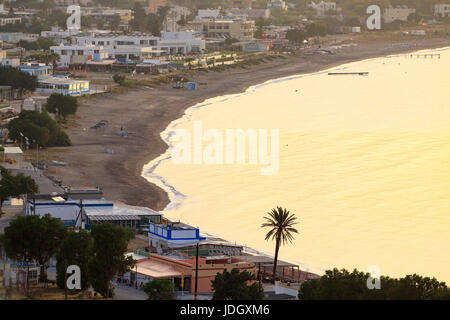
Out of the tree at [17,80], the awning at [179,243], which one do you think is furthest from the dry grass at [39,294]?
the tree at [17,80]


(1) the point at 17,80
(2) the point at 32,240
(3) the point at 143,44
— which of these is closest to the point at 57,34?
(3) the point at 143,44

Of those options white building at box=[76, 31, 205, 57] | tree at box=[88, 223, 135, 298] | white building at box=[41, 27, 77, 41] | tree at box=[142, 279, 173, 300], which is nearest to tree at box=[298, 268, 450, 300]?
tree at box=[142, 279, 173, 300]

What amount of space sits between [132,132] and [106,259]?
39.1 meters

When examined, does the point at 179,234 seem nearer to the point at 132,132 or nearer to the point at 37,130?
the point at 37,130

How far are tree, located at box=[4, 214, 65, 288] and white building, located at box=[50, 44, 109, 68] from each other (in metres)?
79.3

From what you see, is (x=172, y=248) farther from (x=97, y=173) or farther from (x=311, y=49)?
(x=311, y=49)

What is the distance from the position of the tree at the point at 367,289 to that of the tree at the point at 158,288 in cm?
413

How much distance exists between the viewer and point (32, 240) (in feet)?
110

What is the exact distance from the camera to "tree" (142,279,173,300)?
31.0 metres

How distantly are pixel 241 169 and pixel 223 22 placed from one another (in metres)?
101

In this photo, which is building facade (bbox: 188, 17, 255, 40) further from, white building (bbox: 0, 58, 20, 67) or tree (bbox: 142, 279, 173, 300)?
tree (bbox: 142, 279, 173, 300)

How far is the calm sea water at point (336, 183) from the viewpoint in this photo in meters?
42.9

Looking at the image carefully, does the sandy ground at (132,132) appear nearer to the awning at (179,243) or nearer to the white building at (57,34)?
the awning at (179,243)

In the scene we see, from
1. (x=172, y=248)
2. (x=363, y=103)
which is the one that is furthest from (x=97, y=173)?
(x=363, y=103)
